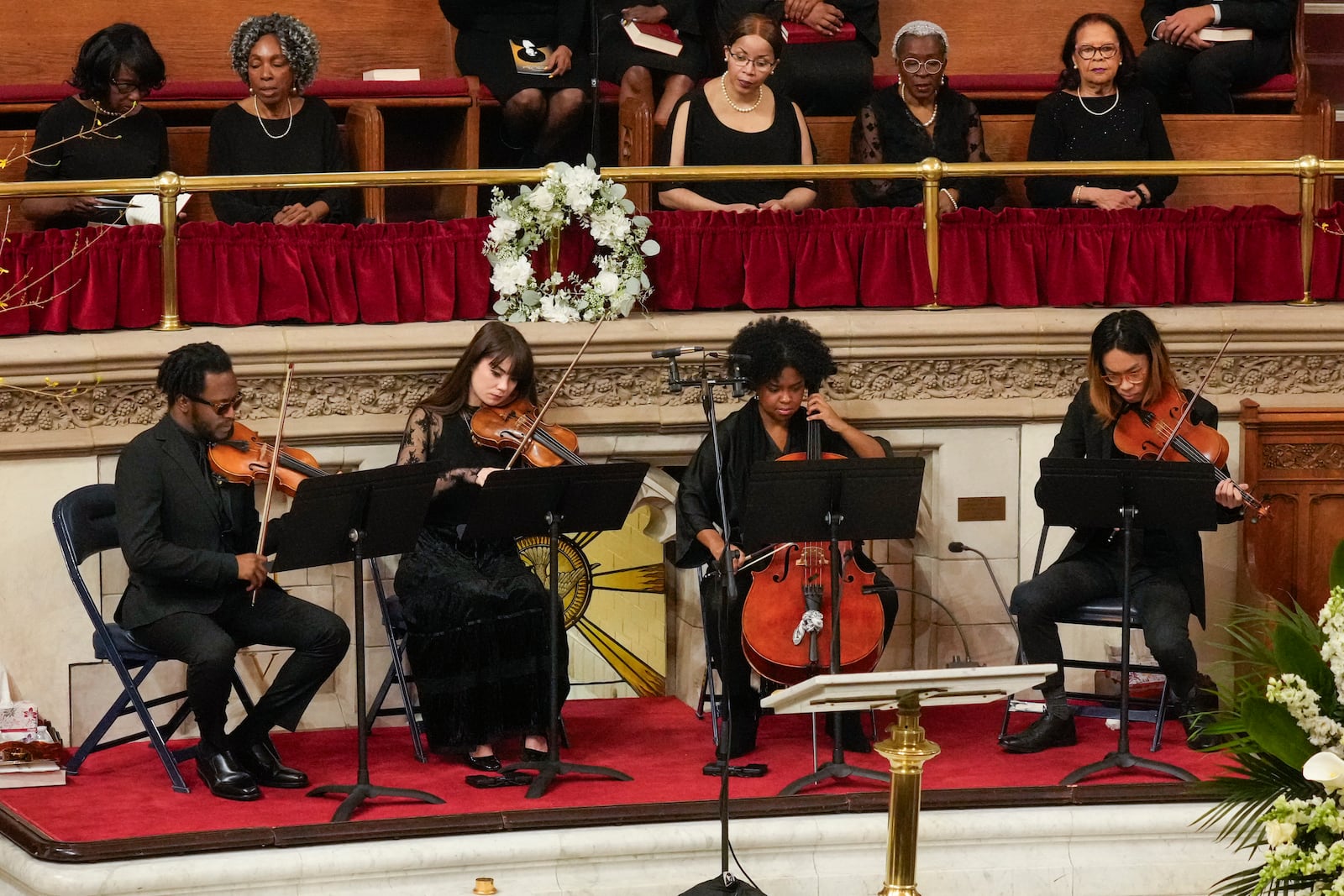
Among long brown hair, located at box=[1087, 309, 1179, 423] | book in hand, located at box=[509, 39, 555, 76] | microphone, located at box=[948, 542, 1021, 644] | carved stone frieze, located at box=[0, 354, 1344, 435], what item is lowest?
microphone, located at box=[948, 542, 1021, 644]

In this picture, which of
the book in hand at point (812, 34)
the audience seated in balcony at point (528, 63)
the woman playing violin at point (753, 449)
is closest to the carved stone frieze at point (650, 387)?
the woman playing violin at point (753, 449)

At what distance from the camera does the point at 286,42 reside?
7.42 meters

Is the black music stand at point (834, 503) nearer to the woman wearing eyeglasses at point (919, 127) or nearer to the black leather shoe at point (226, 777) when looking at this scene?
the black leather shoe at point (226, 777)

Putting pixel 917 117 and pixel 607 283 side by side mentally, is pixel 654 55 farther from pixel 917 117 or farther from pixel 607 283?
pixel 607 283

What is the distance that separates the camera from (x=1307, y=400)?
741 centimetres

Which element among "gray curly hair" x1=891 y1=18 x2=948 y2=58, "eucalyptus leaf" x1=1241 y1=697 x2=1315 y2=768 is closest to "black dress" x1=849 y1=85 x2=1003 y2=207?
"gray curly hair" x1=891 y1=18 x2=948 y2=58

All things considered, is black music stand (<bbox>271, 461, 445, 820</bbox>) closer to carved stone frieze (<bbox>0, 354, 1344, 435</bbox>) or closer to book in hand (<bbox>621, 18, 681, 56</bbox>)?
carved stone frieze (<bbox>0, 354, 1344, 435</bbox>)

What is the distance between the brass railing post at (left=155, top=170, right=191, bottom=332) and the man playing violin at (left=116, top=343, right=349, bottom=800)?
54cm

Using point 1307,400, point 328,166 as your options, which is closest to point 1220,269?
point 1307,400

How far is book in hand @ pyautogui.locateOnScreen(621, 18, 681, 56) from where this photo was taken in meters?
8.27

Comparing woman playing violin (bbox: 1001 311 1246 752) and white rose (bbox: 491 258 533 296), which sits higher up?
white rose (bbox: 491 258 533 296)

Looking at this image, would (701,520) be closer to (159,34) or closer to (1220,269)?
(1220,269)

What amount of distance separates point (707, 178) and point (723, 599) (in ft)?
5.08

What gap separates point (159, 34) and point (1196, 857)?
223 inches
